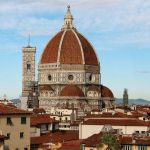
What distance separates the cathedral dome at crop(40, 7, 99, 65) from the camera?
5591 inches

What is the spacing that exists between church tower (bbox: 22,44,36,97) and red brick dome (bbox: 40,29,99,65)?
17268mm

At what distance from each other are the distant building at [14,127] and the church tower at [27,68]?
114 m

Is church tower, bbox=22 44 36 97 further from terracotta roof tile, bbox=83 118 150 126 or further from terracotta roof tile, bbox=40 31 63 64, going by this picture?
terracotta roof tile, bbox=83 118 150 126

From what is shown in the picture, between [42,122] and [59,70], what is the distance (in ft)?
244

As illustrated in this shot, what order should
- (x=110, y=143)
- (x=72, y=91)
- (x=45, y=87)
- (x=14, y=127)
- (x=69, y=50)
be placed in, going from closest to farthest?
(x=110, y=143) < (x=14, y=127) < (x=72, y=91) < (x=45, y=87) < (x=69, y=50)

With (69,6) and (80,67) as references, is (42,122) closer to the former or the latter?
(80,67)

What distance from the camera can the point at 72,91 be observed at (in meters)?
133

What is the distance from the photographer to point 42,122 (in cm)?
6700

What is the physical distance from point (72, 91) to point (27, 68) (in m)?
34.7

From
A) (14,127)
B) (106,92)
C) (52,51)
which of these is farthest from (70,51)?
(14,127)

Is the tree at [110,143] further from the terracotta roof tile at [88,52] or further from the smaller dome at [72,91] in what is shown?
the terracotta roof tile at [88,52]

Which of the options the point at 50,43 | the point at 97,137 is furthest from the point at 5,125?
the point at 50,43

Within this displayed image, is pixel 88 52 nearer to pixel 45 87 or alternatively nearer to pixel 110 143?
pixel 45 87

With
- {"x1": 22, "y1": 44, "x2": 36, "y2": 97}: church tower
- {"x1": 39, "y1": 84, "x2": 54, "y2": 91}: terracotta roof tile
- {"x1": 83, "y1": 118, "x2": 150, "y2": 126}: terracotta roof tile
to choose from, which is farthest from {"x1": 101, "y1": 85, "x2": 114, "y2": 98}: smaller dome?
{"x1": 83, "y1": 118, "x2": 150, "y2": 126}: terracotta roof tile
